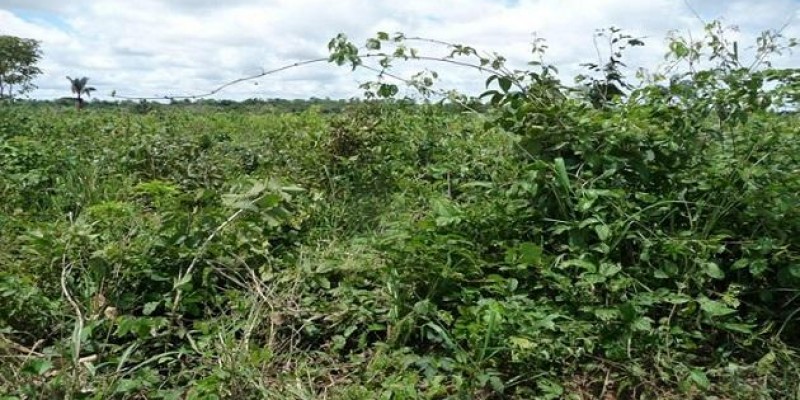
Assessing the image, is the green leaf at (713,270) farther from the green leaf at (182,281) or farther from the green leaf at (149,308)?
the green leaf at (149,308)

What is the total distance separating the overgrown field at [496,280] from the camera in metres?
2.31

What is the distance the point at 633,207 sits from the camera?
2730mm

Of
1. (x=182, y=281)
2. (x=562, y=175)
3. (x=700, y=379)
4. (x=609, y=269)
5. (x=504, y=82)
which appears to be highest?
(x=504, y=82)

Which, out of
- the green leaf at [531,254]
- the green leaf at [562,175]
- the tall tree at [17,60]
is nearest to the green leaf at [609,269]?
the green leaf at [531,254]

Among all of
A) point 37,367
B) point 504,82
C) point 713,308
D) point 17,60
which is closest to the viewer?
point 37,367

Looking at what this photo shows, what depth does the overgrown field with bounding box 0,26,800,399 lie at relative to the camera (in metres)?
2.31

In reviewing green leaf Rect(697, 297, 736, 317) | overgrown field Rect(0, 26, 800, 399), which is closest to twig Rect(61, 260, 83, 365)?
overgrown field Rect(0, 26, 800, 399)

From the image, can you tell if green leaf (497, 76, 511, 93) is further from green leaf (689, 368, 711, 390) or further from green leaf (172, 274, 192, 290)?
green leaf (172, 274, 192, 290)

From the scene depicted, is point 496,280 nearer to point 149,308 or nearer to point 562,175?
point 562,175

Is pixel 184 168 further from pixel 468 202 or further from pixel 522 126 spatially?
pixel 522 126

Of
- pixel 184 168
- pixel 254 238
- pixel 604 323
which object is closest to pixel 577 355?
pixel 604 323

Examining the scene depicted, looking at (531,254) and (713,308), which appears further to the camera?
(531,254)

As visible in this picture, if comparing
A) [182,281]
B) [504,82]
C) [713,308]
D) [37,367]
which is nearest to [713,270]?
[713,308]

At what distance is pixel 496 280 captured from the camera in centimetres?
257
